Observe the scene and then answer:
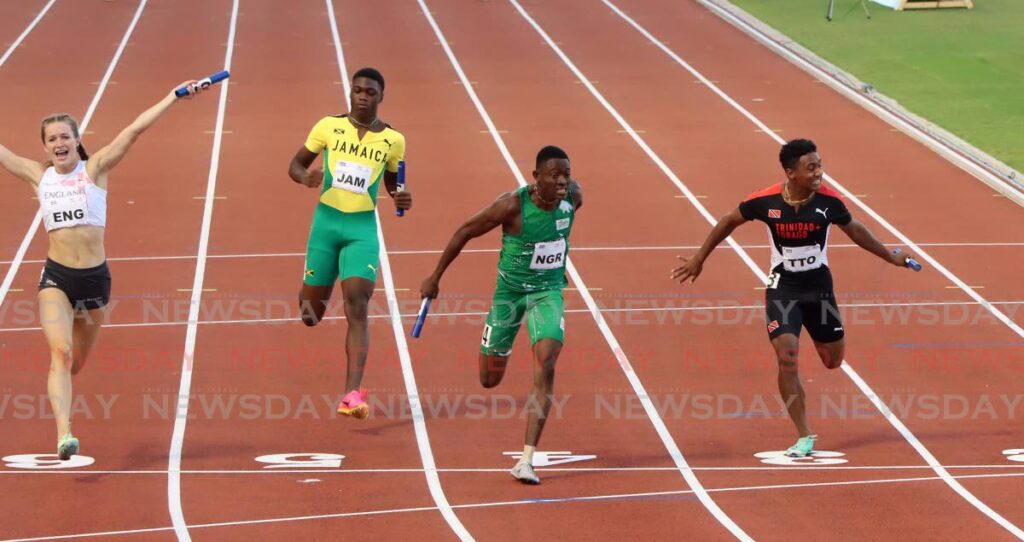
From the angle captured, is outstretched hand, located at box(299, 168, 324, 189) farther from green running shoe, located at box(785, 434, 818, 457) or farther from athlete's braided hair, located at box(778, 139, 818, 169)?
green running shoe, located at box(785, 434, 818, 457)

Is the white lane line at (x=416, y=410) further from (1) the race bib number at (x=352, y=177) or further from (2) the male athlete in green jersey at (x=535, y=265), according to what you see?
(1) the race bib number at (x=352, y=177)

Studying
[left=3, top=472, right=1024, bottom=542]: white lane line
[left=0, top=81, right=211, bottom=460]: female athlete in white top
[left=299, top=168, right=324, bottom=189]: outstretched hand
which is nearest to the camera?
[left=3, top=472, right=1024, bottom=542]: white lane line

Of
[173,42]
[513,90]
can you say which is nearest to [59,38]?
[173,42]

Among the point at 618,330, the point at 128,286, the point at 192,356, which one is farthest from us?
the point at 128,286

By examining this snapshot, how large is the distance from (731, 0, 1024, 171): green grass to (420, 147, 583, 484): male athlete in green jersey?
1184 centimetres

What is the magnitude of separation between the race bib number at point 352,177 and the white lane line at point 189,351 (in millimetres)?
1880

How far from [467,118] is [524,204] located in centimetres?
1308

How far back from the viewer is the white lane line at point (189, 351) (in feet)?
29.4

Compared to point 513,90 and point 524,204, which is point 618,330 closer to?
point 524,204

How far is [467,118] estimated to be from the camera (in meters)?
22.6

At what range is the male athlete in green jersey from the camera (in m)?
9.38

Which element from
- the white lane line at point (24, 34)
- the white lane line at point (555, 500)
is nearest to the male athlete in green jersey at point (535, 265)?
the white lane line at point (555, 500)

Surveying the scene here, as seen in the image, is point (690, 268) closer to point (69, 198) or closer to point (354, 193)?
point (354, 193)

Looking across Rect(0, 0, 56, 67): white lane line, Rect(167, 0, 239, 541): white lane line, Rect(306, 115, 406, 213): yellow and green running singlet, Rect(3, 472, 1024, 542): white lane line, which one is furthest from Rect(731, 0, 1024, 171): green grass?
Rect(0, 0, 56, 67): white lane line
